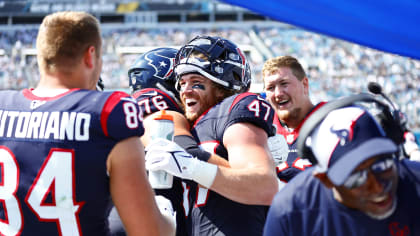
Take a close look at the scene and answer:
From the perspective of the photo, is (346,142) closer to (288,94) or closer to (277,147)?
(277,147)

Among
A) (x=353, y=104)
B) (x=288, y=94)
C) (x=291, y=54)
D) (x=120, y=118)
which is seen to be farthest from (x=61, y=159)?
(x=291, y=54)

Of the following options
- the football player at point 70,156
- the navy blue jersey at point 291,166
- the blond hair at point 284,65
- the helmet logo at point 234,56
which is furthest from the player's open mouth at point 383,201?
the blond hair at point 284,65

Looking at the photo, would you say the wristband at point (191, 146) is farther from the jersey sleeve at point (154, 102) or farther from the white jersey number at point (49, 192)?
the white jersey number at point (49, 192)

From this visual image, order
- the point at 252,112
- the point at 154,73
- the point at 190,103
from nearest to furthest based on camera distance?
the point at 252,112 → the point at 190,103 → the point at 154,73

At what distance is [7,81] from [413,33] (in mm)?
24002

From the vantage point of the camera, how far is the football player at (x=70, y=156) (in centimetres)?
186

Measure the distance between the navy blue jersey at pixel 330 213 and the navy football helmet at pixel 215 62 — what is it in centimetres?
104

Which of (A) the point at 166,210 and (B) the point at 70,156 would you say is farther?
(A) the point at 166,210

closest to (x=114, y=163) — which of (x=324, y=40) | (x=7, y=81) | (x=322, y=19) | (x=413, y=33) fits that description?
(x=322, y=19)

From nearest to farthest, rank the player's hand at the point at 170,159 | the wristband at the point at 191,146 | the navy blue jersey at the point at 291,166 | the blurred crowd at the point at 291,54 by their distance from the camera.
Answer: the player's hand at the point at 170,159 → the wristband at the point at 191,146 → the navy blue jersey at the point at 291,166 → the blurred crowd at the point at 291,54

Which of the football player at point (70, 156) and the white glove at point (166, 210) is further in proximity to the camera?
the white glove at point (166, 210)

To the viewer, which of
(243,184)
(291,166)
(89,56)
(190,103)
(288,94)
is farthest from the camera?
(288,94)

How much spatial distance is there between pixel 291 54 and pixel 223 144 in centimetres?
2533

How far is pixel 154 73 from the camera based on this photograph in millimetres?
3205
